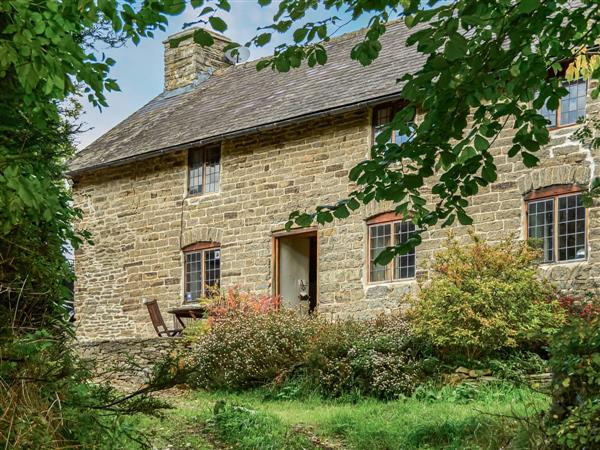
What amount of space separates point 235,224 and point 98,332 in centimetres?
506

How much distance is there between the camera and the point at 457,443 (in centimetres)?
808

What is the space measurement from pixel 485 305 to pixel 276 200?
6.78 meters

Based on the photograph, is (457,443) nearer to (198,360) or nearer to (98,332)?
(198,360)

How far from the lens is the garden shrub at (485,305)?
12.2 m

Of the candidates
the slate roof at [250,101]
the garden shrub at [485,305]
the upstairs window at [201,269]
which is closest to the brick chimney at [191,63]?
the slate roof at [250,101]

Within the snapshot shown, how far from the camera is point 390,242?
53.4 feet

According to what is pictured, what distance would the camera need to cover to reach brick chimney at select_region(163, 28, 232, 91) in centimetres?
2458

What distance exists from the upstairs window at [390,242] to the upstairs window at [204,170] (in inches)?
178

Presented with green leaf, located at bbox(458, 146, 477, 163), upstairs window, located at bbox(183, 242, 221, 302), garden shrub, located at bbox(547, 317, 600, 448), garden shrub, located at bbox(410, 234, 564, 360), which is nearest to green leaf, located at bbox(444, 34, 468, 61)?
green leaf, located at bbox(458, 146, 477, 163)

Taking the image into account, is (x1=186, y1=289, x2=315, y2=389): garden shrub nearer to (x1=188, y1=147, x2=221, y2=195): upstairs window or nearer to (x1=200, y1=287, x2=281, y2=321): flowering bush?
(x1=200, y1=287, x2=281, y2=321): flowering bush

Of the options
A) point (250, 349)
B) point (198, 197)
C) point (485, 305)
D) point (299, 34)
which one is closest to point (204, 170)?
point (198, 197)

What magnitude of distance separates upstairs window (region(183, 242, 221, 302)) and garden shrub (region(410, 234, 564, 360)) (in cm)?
674

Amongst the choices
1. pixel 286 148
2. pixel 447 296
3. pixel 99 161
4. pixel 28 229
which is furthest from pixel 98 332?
pixel 28 229

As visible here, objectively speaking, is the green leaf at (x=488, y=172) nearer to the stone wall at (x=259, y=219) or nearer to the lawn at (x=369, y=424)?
the lawn at (x=369, y=424)
